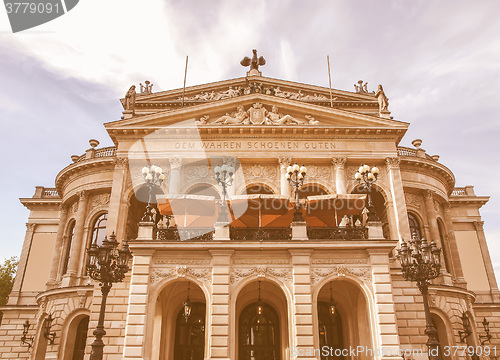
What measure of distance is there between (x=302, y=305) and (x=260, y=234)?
144 inches

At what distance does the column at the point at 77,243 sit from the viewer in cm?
2839

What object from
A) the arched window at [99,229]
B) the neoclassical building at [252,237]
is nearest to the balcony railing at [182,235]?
the neoclassical building at [252,237]

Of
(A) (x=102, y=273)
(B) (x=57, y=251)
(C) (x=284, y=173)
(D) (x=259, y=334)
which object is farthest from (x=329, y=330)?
(B) (x=57, y=251)

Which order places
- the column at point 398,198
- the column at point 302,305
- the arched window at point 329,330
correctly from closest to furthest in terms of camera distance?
1. the column at point 302,305
2. the arched window at point 329,330
3. the column at point 398,198

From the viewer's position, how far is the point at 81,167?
31422 millimetres

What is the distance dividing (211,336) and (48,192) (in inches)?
1114

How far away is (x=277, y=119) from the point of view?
93.8ft

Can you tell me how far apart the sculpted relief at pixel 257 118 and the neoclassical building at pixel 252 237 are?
0.11m

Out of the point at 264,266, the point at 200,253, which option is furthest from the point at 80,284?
the point at 264,266

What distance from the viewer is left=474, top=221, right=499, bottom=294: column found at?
34.5 meters

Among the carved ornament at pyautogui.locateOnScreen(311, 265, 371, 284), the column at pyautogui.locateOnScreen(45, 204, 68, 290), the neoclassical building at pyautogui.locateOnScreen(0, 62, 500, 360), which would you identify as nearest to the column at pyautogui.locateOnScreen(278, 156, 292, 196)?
the neoclassical building at pyautogui.locateOnScreen(0, 62, 500, 360)

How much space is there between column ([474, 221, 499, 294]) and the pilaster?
2564cm

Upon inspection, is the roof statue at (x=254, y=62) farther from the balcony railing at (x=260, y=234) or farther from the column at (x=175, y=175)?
the balcony railing at (x=260, y=234)

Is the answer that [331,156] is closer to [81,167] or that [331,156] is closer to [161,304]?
[161,304]
